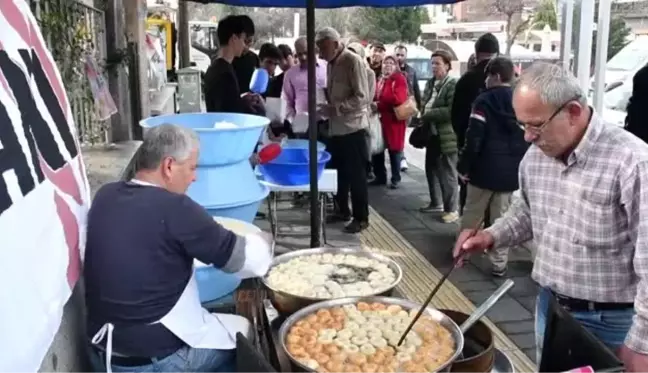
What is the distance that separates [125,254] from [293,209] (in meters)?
4.75

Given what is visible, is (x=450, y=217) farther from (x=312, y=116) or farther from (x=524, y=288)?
(x=312, y=116)

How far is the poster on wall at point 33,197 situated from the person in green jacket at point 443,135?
14.2 feet

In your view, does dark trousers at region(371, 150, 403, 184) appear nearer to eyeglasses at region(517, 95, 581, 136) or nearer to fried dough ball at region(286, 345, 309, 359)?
eyeglasses at region(517, 95, 581, 136)

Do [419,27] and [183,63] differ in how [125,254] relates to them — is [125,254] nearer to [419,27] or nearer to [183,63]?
[183,63]

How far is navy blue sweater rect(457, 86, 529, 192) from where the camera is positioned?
446 cm

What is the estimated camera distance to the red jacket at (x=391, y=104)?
6.93 m

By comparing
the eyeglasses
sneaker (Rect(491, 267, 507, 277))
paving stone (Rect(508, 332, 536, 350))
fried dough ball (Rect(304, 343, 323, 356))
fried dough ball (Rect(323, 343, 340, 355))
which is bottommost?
paving stone (Rect(508, 332, 536, 350))

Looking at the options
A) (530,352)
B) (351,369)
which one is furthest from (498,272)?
(351,369)

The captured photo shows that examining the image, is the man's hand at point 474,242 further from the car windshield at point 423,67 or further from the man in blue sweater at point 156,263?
the car windshield at point 423,67

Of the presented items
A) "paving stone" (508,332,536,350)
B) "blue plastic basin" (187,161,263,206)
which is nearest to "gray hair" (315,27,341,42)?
"blue plastic basin" (187,161,263,206)

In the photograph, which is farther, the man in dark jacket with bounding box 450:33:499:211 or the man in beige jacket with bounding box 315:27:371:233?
the man in beige jacket with bounding box 315:27:371:233

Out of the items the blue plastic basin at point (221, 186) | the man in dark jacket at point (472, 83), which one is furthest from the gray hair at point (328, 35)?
the blue plastic basin at point (221, 186)

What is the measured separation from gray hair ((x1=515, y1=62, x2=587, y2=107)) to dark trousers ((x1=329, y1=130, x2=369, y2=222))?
375 cm

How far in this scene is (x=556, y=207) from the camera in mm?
2111
